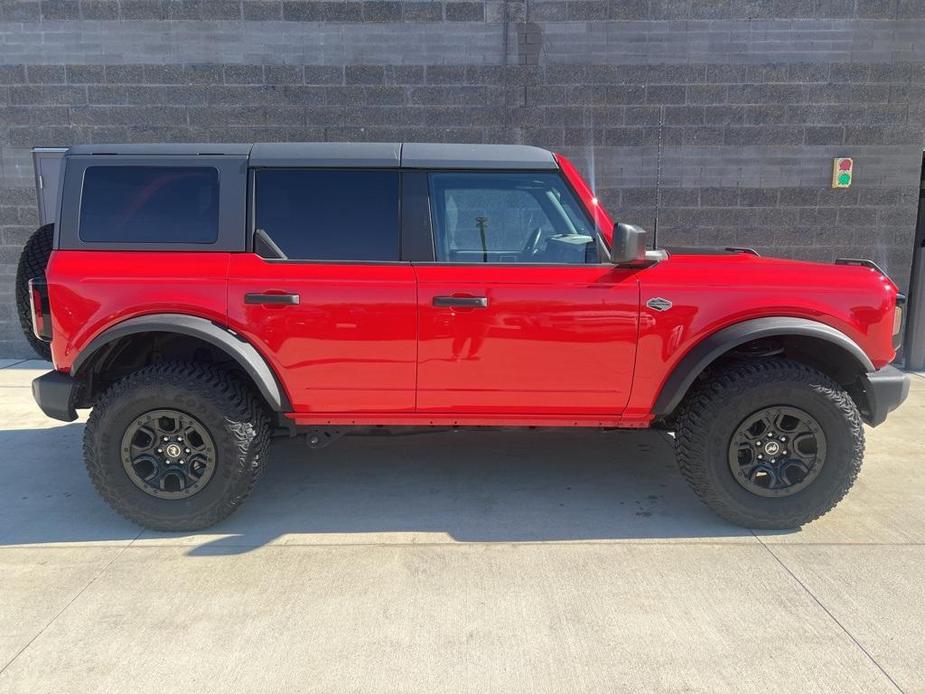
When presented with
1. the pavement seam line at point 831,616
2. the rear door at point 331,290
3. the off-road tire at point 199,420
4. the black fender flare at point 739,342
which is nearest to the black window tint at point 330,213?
the rear door at point 331,290

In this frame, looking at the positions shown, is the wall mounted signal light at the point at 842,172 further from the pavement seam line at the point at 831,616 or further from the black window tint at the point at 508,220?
the pavement seam line at the point at 831,616

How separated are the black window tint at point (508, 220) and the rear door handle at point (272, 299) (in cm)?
76

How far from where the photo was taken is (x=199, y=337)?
10.6ft

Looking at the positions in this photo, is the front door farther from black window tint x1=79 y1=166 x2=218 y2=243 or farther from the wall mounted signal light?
the wall mounted signal light

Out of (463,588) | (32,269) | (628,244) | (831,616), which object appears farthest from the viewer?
(32,269)

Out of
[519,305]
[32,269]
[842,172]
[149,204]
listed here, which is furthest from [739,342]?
[842,172]

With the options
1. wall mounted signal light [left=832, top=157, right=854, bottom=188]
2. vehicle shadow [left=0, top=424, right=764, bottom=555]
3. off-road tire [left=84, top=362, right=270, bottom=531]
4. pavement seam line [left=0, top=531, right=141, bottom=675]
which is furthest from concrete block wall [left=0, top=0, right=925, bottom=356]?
pavement seam line [left=0, top=531, right=141, bottom=675]

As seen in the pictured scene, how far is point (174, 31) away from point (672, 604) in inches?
278

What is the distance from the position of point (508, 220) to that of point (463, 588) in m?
1.79

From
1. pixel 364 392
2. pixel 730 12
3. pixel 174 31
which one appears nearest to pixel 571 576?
pixel 364 392

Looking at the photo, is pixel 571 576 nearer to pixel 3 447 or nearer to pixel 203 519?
pixel 203 519

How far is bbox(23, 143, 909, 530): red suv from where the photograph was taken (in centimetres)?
329

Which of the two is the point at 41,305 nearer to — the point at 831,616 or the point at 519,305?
the point at 519,305

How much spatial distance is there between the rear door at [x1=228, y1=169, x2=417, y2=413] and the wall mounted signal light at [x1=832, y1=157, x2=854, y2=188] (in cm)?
554
